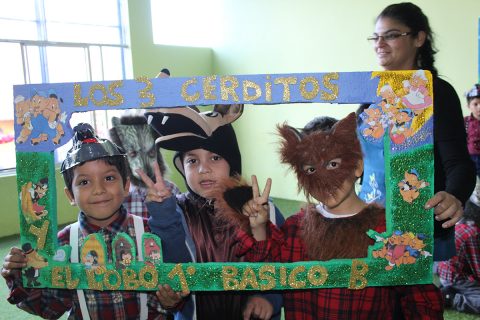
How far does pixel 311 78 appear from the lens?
102cm

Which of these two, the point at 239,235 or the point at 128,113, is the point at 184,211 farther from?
the point at 128,113

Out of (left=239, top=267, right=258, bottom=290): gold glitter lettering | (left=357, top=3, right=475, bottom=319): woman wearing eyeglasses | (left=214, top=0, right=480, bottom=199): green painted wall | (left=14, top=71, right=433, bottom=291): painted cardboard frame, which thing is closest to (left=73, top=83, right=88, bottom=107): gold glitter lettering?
(left=14, top=71, right=433, bottom=291): painted cardboard frame

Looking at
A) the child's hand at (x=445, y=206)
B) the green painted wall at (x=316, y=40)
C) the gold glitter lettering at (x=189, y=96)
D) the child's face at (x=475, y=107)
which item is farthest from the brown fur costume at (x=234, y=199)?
the child's face at (x=475, y=107)

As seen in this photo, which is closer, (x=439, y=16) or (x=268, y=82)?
(x=268, y=82)

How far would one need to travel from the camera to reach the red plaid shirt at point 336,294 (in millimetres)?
1079

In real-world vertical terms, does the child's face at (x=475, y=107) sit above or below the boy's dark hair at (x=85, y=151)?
above

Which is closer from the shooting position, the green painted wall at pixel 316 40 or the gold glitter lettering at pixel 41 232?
the gold glitter lettering at pixel 41 232

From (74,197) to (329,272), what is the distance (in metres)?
0.73

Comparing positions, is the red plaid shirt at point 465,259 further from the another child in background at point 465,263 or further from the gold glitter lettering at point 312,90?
the gold glitter lettering at point 312,90

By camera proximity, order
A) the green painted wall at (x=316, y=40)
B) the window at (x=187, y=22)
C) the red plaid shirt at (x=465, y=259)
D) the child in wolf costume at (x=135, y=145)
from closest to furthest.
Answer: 1. the child in wolf costume at (x=135, y=145)
2. the red plaid shirt at (x=465, y=259)
3. the green painted wall at (x=316, y=40)
4. the window at (x=187, y=22)

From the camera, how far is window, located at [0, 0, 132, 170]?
173 inches

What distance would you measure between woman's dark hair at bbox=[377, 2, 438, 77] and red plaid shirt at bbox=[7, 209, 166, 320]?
1.00m

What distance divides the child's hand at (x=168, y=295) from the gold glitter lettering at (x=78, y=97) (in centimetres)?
51

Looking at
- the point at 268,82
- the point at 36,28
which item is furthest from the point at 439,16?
the point at 36,28
